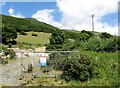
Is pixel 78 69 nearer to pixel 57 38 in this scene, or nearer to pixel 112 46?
pixel 112 46

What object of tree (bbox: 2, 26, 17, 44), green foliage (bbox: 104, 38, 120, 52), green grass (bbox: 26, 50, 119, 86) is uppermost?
tree (bbox: 2, 26, 17, 44)

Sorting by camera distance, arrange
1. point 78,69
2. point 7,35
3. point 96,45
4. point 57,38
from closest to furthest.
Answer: point 78,69
point 96,45
point 57,38
point 7,35

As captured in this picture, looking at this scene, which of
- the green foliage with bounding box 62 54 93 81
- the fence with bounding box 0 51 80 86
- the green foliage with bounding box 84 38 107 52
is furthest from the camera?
the green foliage with bounding box 84 38 107 52

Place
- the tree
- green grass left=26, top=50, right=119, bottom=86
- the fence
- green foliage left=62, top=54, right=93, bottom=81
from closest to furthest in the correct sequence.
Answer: green grass left=26, top=50, right=119, bottom=86
green foliage left=62, top=54, right=93, bottom=81
the fence
the tree

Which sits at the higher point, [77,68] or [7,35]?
[7,35]

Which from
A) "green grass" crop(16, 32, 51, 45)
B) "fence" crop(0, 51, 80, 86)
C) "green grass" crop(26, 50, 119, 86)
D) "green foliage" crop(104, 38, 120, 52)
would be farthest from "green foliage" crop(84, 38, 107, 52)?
"green grass" crop(16, 32, 51, 45)

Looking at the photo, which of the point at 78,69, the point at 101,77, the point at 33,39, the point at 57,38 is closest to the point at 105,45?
the point at 101,77

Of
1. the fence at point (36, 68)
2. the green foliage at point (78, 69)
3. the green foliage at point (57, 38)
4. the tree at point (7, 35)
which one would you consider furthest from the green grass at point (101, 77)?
the tree at point (7, 35)

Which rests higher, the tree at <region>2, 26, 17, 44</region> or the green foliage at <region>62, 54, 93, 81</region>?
the tree at <region>2, 26, 17, 44</region>

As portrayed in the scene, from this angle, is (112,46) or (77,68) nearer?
(77,68)

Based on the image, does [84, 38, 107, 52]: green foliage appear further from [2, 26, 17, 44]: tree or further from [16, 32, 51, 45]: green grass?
[16, 32, 51, 45]: green grass

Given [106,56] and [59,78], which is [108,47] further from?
[59,78]

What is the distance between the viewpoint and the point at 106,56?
15.9m

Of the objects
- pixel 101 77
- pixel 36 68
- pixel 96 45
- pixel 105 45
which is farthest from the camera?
pixel 96 45
